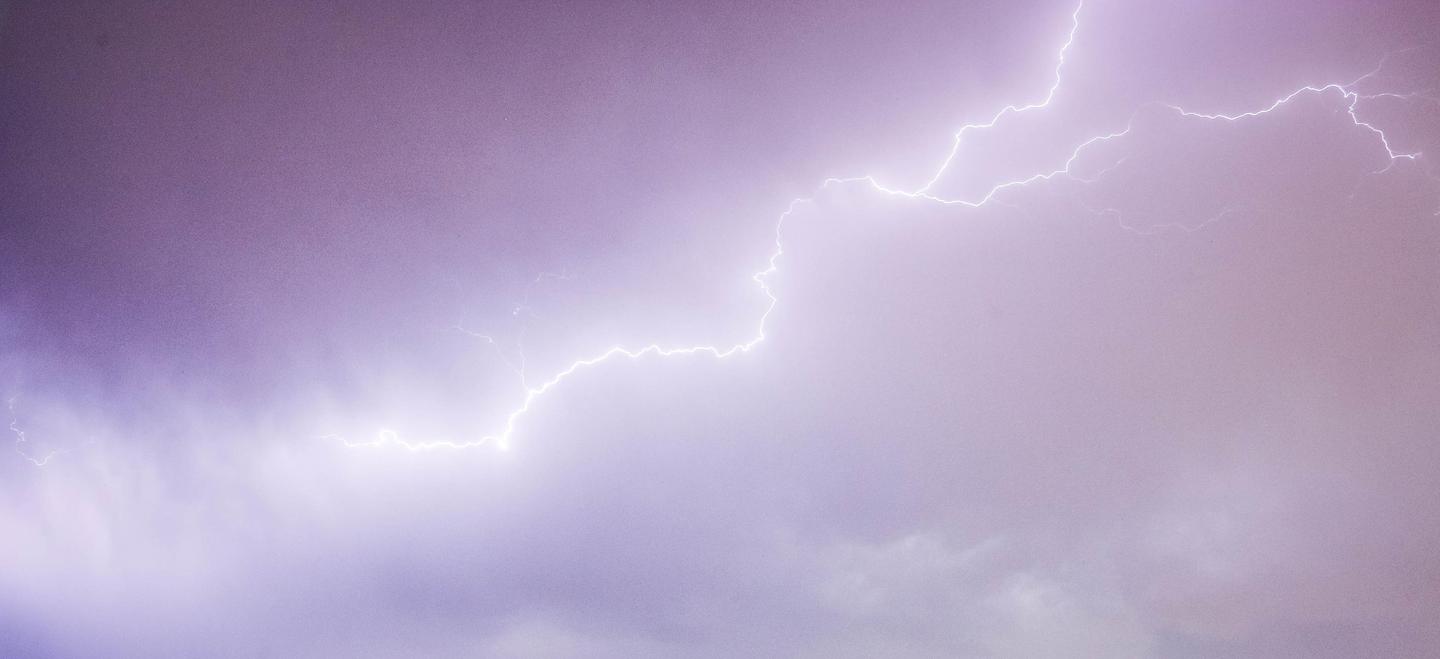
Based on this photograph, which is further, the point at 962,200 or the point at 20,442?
the point at 20,442

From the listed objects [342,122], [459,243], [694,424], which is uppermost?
[342,122]

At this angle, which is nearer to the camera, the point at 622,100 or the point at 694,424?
the point at 622,100

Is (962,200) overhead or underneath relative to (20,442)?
underneath

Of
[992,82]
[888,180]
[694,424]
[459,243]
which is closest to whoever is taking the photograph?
[992,82]

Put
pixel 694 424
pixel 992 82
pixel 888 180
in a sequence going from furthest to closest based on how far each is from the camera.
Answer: pixel 694 424
pixel 888 180
pixel 992 82

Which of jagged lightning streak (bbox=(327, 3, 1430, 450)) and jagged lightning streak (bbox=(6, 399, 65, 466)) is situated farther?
jagged lightning streak (bbox=(6, 399, 65, 466))

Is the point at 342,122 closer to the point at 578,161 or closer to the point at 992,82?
the point at 578,161

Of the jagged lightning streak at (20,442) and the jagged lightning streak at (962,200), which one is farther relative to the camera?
the jagged lightning streak at (20,442)

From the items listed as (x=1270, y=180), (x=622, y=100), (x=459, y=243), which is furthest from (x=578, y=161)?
(x=1270, y=180)

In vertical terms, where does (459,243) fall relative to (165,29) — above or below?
below

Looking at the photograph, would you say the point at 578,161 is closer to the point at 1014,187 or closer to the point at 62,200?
the point at 1014,187
